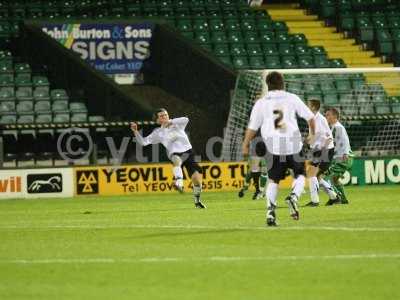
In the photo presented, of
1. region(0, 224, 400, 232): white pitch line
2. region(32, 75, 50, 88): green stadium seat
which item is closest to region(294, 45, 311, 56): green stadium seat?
region(32, 75, 50, 88): green stadium seat

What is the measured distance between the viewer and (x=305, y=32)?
36.9 m

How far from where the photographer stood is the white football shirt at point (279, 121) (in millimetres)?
15367

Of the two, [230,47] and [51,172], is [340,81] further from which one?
[51,172]

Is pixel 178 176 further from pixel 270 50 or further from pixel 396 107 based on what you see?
pixel 270 50

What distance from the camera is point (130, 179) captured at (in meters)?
28.7

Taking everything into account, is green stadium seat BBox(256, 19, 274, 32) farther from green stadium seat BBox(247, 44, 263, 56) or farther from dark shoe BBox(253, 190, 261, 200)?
dark shoe BBox(253, 190, 261, 200)

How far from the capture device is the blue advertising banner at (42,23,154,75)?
33719mm

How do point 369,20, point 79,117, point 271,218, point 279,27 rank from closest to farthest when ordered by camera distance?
point 271,218 → point 79,117 → point 279,27 → point 369,20

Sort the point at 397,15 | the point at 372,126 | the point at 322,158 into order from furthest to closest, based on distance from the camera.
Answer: the point at 397,15 → the point at 372,126 → the point at 322,158

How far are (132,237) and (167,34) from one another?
62.3 feet

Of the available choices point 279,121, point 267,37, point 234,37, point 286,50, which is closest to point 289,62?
point 286,50

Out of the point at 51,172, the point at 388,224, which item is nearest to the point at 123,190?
the point at 51,172

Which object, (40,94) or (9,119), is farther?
(40,94)

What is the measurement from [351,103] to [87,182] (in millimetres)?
7603
